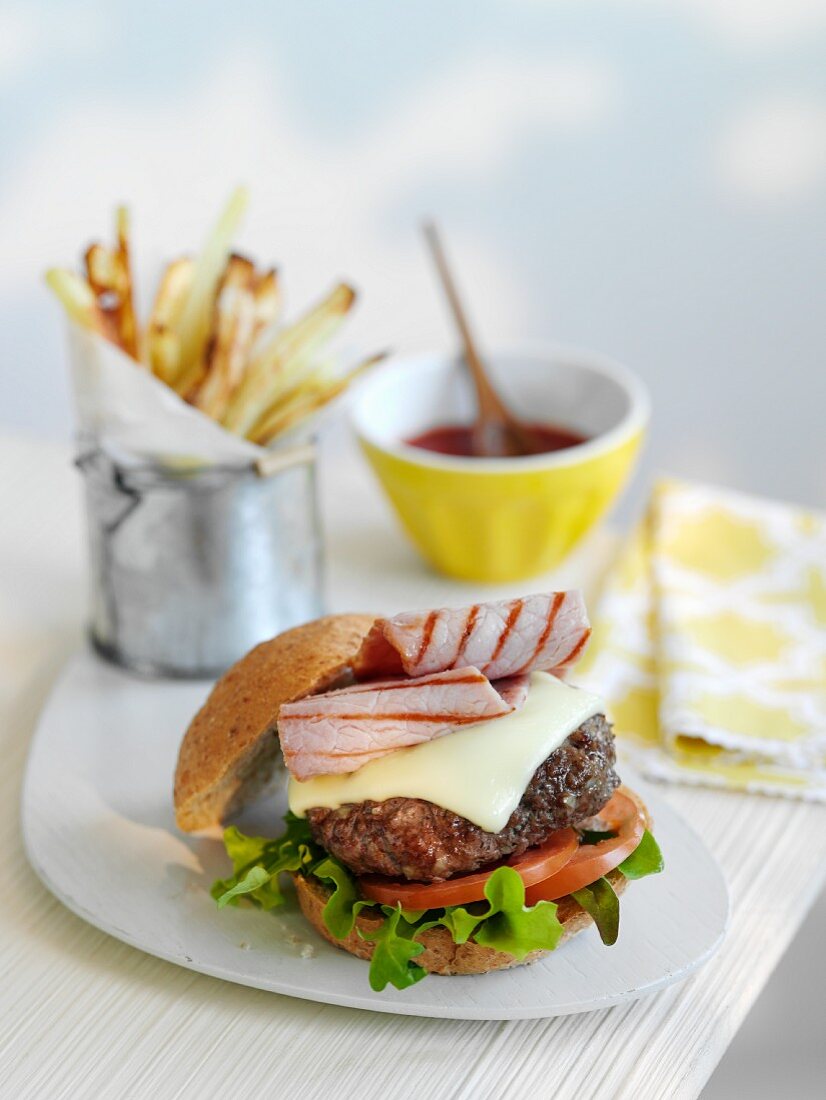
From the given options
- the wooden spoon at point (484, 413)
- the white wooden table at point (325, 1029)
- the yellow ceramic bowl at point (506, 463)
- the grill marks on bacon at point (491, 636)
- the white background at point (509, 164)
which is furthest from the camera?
the white background at point (509, 164)

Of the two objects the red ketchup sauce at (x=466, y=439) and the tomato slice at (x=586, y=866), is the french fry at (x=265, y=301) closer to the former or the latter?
the red ketchup sauce at (x=466, y=439)

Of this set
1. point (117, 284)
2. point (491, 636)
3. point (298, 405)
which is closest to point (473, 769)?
point (491, 636)

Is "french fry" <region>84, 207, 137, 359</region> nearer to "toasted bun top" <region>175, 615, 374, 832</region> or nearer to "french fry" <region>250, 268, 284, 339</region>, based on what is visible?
"french fry" <region>250, 268, 284, 339</region>

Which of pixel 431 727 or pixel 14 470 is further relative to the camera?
pixel 14 470

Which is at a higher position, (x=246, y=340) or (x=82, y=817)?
(x=246, y=340)

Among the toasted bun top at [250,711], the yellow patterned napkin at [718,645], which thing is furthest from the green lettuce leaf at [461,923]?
the yellow patterned napkin at [718,645]

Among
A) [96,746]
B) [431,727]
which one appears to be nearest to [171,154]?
[96,746]

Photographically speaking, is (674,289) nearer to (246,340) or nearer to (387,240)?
(387,240)
